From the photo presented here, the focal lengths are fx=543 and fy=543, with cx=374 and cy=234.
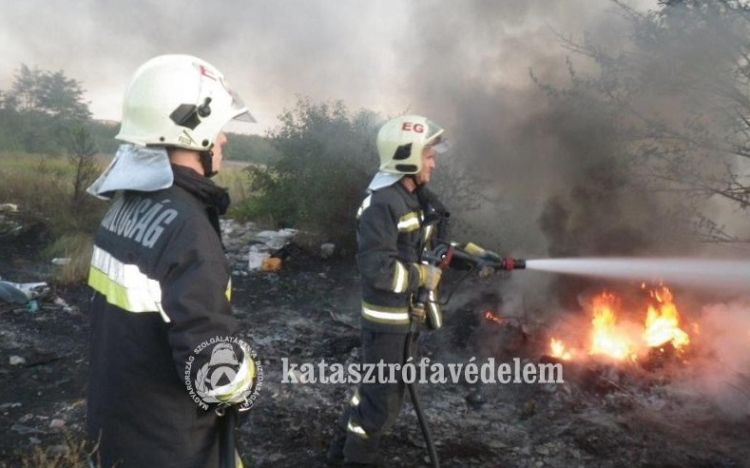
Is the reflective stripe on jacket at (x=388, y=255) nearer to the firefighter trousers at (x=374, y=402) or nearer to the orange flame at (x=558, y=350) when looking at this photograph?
the firefighter trousers at (x=374, y=402)

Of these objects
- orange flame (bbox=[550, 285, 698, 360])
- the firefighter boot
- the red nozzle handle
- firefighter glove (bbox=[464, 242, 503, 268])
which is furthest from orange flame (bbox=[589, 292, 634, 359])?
the firefighter boot

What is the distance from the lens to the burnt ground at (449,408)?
3.90 meters

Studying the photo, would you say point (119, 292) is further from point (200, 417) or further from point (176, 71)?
point (176, 71)

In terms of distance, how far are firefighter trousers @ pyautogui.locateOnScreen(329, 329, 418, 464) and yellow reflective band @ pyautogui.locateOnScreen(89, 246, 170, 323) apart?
189 cm

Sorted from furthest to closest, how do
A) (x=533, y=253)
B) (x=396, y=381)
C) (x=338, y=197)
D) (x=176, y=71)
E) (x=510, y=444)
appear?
(x=338, y=197) < (x=533, y=253) < (x=510, y=444) < (x=396, y=381) < (x=176, y=71)

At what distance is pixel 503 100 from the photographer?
25.8 feet

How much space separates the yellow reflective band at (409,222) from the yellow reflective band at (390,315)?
51cm

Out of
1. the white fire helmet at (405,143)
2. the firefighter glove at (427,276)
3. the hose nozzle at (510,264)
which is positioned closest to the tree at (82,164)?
the white fire helmet at (405,143)

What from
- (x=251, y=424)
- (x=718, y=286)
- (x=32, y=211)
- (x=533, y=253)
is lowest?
(x=251, y=424)

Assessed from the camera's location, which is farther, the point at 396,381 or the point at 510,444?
the point at 510,444

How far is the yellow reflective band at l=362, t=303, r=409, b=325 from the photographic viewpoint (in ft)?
11.3

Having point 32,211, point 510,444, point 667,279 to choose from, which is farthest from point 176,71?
point 32,211

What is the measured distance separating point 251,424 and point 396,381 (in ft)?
4.79

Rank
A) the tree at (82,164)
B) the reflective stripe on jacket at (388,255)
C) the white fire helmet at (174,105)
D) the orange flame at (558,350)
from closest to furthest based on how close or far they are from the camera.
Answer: the white fire helmet at (174,105), the reflective stripe on jacket at (388,255), the orange flame at (558,350), the tree at (82,164)
